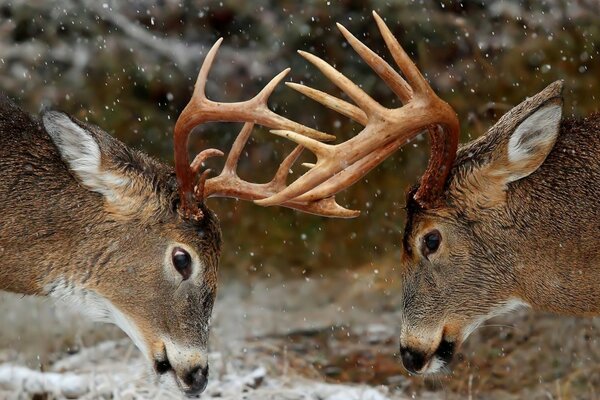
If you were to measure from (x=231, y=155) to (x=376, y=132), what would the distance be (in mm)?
932

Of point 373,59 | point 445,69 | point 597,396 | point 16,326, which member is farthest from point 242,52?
point 373,59

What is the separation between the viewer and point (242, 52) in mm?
→ 10445

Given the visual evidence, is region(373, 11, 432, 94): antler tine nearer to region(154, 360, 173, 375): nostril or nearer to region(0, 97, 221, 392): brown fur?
region(0, 97, 221, 392): brown fur

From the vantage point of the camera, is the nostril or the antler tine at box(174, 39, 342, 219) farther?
the nostril

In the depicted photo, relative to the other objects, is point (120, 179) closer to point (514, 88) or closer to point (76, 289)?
point (76, 289)

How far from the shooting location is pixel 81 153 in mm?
6129

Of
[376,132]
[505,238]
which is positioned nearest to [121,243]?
[376,132]

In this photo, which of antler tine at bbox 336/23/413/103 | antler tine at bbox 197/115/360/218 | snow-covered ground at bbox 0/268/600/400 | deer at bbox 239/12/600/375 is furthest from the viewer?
snow-covered ground at bbox 0/268/600/400

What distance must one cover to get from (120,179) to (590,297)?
2.32 m

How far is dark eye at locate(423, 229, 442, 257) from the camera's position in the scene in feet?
20.5

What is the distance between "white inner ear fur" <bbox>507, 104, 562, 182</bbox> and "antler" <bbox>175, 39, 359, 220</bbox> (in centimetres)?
83

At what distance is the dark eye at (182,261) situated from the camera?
20.7 ft

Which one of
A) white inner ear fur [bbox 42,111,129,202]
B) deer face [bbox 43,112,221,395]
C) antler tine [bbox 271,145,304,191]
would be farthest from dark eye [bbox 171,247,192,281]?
antler tine [bbox 271,145,304,191]

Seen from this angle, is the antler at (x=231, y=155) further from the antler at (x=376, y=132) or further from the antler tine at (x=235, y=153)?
the antler at (x=376, y=132)
